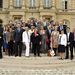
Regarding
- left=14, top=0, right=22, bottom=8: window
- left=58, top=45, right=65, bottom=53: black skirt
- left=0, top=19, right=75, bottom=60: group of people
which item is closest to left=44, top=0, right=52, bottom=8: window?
left=14, top=0, right=22, bottom=8: window

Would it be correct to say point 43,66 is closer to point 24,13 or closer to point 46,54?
point 46,54

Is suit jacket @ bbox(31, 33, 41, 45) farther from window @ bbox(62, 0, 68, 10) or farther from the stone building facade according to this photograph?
window @ bbox(62, 0, 68, 10)

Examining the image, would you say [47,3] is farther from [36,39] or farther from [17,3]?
[36,39]

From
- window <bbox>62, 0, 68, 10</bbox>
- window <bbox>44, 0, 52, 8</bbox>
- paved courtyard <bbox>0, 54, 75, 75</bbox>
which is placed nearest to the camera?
paved courtyard <bbox>0, 54, 75, 75</bbox>

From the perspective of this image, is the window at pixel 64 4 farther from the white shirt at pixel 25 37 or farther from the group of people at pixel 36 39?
the white shirt at pixel 25 37

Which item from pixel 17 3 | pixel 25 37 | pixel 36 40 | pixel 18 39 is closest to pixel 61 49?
pixel 36 40

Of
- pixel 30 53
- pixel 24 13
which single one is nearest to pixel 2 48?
pixel 30 53

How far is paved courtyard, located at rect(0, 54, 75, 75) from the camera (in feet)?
94.9

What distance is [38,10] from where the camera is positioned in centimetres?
7331

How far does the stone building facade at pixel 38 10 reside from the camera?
238 feet

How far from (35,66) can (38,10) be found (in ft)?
143

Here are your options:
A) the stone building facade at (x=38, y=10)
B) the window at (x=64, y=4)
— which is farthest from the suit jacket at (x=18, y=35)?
the window at (x=64, y=4)

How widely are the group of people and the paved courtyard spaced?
3.21 ft

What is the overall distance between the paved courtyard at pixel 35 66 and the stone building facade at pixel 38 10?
40.0 meters
